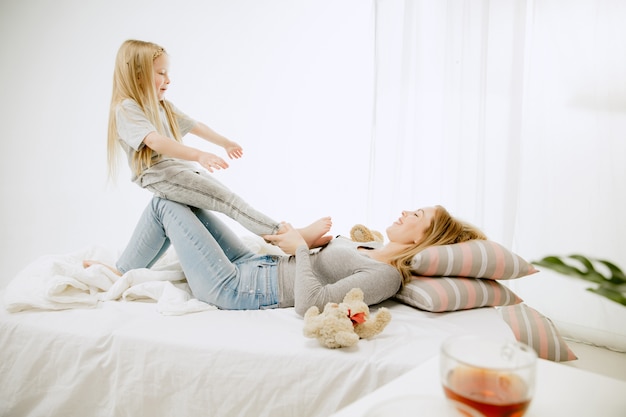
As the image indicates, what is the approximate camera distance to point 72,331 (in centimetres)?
152

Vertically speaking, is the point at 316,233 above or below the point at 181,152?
below

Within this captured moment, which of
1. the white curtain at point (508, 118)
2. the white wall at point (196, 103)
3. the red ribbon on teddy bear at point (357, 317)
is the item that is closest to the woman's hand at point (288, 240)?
the red ribbon on teddy bear at point (357, 317)

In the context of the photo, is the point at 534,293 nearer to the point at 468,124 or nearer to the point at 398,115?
the point at 468,124

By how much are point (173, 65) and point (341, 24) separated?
1.21 metres

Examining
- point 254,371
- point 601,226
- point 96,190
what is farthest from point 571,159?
point 96,190

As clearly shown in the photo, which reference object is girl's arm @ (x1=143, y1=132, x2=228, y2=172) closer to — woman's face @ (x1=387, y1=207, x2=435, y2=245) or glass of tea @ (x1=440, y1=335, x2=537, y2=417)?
woman's face @ (x1=387, y1=207, x2=435, y2=245)

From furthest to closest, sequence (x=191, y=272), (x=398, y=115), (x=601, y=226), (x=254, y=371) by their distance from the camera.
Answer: (x=398, y=115) < (x=601, y=226) < (x=191, y=272) < (x=254, y=371)

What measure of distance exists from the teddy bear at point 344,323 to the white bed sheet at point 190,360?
4 cm

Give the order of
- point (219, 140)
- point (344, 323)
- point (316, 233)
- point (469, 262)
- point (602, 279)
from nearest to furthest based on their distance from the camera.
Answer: point (602, 279), point (344, 323), point (469, 262), point (316, 233), point (219, 140)

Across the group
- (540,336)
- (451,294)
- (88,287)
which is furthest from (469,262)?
(88,287)

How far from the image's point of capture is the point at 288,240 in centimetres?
191

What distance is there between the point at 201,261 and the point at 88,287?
0.43 m

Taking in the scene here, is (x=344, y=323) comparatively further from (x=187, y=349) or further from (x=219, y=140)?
(x=219, y=140)

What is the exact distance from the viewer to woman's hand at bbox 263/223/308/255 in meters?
1.88
